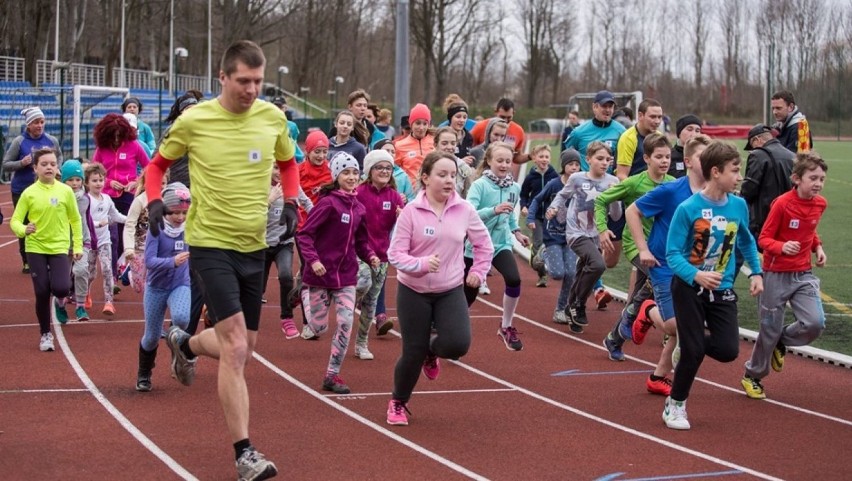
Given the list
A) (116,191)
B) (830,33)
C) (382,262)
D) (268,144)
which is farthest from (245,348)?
(830,33)

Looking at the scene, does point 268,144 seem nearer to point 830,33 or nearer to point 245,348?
point 245,348

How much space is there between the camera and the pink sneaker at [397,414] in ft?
26.2

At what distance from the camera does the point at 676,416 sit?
8023 mm

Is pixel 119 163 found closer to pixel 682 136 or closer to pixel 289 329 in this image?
pixel 289 329

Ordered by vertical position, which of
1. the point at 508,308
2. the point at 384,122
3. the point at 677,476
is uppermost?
the point at 384,122

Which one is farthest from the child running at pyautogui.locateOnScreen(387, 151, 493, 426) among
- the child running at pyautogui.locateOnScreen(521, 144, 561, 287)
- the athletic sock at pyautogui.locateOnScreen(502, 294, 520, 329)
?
the child running at pyautogui.locateOnScreen(521, 144, 561, 287)

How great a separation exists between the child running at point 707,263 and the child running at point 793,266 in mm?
1037

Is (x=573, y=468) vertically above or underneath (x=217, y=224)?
underneath

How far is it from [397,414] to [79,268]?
16.6 ft

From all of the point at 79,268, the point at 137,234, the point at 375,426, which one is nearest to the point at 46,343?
the point at 137,234

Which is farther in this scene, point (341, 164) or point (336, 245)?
point (341, 164)

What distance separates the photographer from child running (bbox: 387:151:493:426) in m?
7.82

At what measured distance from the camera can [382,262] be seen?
1060 cm

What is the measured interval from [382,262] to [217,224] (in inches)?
158
